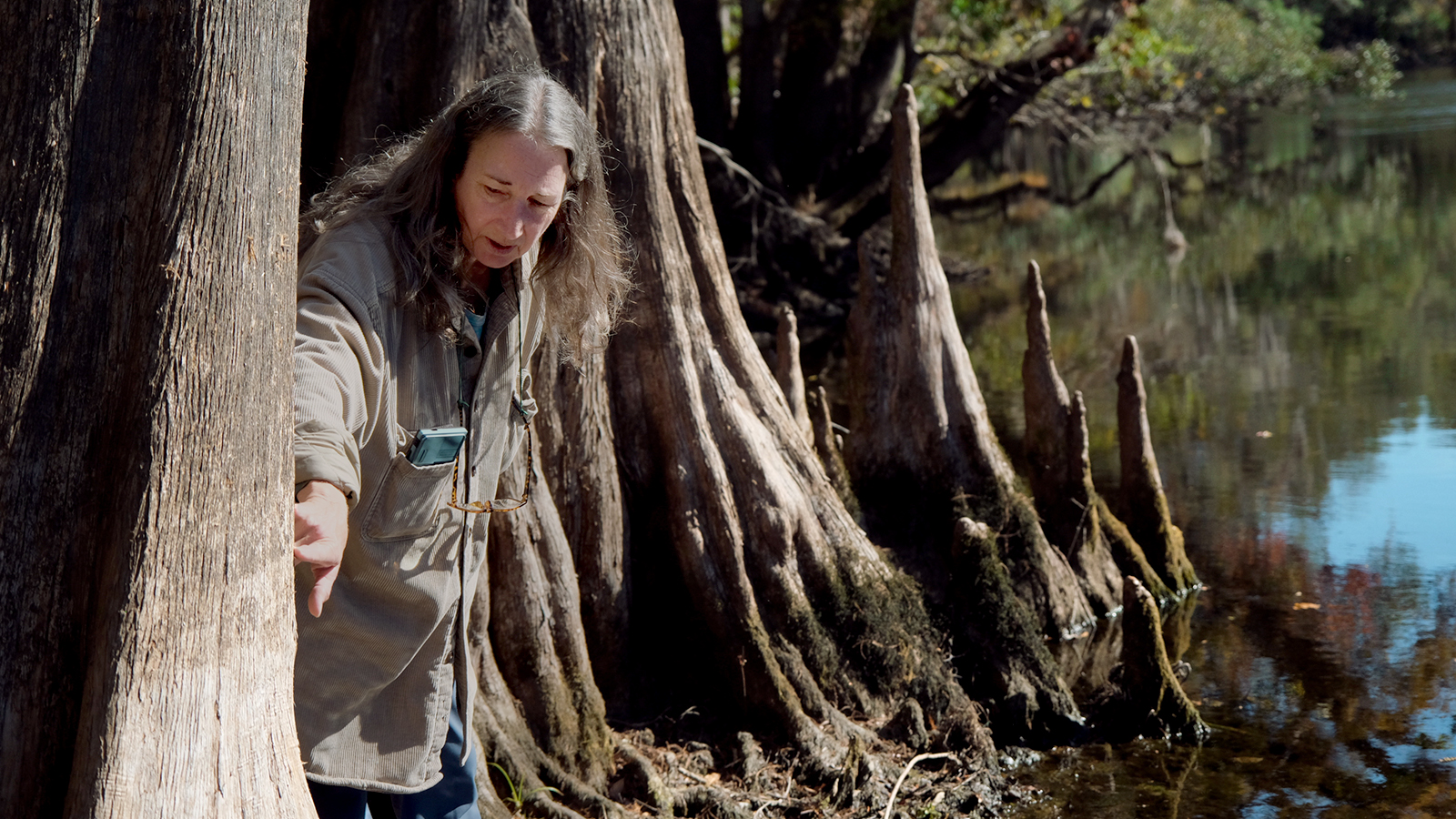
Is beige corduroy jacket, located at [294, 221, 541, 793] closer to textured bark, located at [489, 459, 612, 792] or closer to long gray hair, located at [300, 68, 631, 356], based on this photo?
long gray hair, located at [300, 68, 631, 356]

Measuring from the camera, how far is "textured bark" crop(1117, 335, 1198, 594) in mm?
7273

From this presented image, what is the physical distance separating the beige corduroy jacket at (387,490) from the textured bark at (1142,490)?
4950 mm

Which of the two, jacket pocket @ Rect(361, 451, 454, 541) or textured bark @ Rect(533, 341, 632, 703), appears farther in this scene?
A: textured bark @ Rect(533, 341, 632, 703)

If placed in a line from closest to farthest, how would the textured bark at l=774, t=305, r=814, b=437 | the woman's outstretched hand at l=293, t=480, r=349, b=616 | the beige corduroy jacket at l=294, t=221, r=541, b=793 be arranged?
the woman's outstretched hand at l=293, t=480, r=349, b=616, the beige corduroy jacket at l=294, t=221, r=541, b=793, the textured bark at l=774, t=305, r=814, b=437

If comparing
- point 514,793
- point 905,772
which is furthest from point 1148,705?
point 514,793

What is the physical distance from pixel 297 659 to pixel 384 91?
2683 mm

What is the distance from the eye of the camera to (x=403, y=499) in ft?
8.79

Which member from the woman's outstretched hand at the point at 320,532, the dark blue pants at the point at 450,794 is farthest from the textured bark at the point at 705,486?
the woman's outstretched hand at the point at 320,532

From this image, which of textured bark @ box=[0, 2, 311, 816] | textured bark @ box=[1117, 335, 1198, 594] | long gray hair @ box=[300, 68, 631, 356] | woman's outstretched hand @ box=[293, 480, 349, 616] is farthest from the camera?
textured bark @ box=[1117, 335, 1198, 594]

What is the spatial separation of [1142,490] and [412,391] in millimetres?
5419

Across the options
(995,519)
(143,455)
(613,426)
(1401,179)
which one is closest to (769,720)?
(613,426)

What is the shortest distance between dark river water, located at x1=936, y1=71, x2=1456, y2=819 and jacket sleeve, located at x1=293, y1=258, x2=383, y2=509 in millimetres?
3404

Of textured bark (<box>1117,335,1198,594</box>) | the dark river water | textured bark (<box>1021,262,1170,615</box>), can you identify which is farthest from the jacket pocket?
textured bark (<box>1117,335,1198,594</box>)

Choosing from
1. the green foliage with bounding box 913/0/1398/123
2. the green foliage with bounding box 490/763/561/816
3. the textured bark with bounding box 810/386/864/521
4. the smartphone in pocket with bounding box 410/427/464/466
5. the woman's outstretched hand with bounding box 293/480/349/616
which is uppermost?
the green foliage with bounding box 913/0/1398/123
